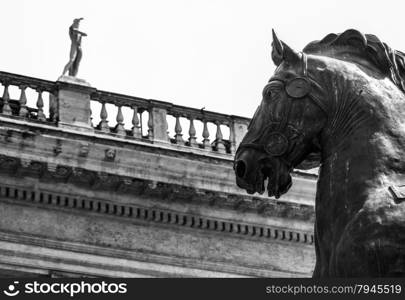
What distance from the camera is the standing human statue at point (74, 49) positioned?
77.0ft

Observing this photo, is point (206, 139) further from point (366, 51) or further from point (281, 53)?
point (366, 51)

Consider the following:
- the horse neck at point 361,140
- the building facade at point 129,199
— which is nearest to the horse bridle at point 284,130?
the horse neck at point 361,140

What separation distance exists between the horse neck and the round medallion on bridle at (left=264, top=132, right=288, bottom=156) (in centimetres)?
16

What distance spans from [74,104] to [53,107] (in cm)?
28

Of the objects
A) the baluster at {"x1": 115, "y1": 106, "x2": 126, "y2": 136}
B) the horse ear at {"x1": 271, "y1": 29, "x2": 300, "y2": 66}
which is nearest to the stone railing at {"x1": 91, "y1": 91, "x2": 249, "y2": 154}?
the baluster at {"x1": 115, "y1": 106, "x2": 126, "y2": 136}

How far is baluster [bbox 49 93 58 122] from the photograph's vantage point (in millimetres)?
22281

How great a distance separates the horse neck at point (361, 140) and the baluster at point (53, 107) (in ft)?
51.1

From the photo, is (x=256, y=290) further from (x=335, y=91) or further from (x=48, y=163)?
(x=48, y=163)

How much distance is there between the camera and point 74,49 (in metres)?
23.9

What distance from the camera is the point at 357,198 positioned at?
6570mm

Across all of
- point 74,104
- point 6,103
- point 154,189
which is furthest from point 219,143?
point 6,103

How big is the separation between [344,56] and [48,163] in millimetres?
14817

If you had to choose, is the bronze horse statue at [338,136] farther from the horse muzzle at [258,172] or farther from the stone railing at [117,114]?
the stone railing at [117,114]

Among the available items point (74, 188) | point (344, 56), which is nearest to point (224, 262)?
point (74, 188)
